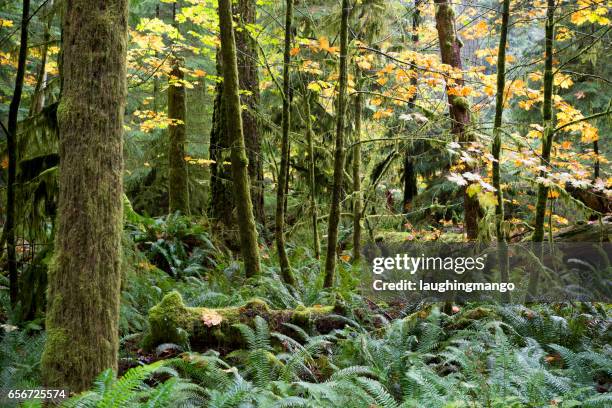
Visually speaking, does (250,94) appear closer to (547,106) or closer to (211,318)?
(211,318)

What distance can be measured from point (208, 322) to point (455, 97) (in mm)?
4746

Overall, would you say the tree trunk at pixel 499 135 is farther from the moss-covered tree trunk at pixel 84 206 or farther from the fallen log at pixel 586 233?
the moss-covered tree trunk at pixel 84 206

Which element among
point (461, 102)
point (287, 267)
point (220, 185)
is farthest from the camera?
point (220, 185)

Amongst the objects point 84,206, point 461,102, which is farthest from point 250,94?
point 84,206

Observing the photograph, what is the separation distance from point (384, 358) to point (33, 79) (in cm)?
1314

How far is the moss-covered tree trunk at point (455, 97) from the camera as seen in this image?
7.72m

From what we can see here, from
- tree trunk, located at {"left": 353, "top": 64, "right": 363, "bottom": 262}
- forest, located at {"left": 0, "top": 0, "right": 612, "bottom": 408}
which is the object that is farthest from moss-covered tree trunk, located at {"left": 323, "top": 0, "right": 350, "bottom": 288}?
tree trunk, located at {"left": 353, "top": 64, "right": 363, "bottom": 262}

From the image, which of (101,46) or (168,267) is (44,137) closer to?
(101,46)

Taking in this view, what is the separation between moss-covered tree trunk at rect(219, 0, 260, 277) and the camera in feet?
22.6

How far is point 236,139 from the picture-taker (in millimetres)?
7051

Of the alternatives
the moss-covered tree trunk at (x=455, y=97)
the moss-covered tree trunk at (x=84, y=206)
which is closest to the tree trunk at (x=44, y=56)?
the moss-covered tree trunk at (x=84, y=206)

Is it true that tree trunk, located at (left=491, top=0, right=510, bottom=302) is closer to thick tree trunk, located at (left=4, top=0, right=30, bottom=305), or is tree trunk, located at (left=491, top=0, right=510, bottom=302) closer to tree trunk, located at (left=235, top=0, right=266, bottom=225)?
tree trunk, located at (left=235, top=0, right=266, bottom=225)

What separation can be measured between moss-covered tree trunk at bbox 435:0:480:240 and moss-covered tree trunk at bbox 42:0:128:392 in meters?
4.97

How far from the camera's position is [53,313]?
4051 mm
